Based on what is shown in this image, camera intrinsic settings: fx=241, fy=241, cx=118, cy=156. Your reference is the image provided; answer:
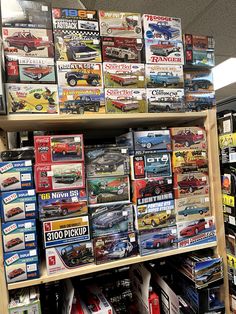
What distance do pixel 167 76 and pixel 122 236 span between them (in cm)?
64

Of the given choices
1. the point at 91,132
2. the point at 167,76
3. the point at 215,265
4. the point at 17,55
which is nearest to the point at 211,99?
the point at 167,76

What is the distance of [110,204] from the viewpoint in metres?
0.89

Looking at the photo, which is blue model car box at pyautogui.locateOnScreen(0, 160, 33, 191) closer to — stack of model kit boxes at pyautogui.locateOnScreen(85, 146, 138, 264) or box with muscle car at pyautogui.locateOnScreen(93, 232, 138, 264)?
stack of model kit boxes at pyautogui.locateOnScreen(85, 146, 138, 264)

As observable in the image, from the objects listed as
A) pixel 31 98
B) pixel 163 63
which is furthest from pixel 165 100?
pixel 31 98

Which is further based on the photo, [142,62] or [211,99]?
[211,99]

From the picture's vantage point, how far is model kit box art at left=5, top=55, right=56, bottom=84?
31.1 inches

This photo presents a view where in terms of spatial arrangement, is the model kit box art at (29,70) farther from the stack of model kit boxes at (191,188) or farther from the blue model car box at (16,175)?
the stack of model kit boxes at (191,188)

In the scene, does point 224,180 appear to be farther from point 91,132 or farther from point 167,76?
point 91,132

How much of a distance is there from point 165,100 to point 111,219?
0.50 metres

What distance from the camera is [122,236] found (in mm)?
890

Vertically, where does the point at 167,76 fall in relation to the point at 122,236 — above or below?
above

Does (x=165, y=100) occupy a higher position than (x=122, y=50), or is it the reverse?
(x=122, y=50)

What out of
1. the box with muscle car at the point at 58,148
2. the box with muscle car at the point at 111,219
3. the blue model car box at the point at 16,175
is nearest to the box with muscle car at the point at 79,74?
the box with muscle car at the point at 58,148

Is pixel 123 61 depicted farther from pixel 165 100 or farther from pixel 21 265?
pixel 21 265
